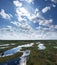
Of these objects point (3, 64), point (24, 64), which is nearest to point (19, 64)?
point (24, 64)

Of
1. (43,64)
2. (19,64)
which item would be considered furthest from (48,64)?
(19,64)

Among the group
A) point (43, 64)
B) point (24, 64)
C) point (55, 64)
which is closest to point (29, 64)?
point (24, 64)

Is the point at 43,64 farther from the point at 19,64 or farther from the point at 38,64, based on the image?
the point at 19,64

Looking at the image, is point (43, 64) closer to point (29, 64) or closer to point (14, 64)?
point (29, 64)

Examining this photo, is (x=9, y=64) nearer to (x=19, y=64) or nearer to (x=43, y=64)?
(x=19, y=64)

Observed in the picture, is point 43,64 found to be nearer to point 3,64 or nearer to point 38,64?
point 38,64
